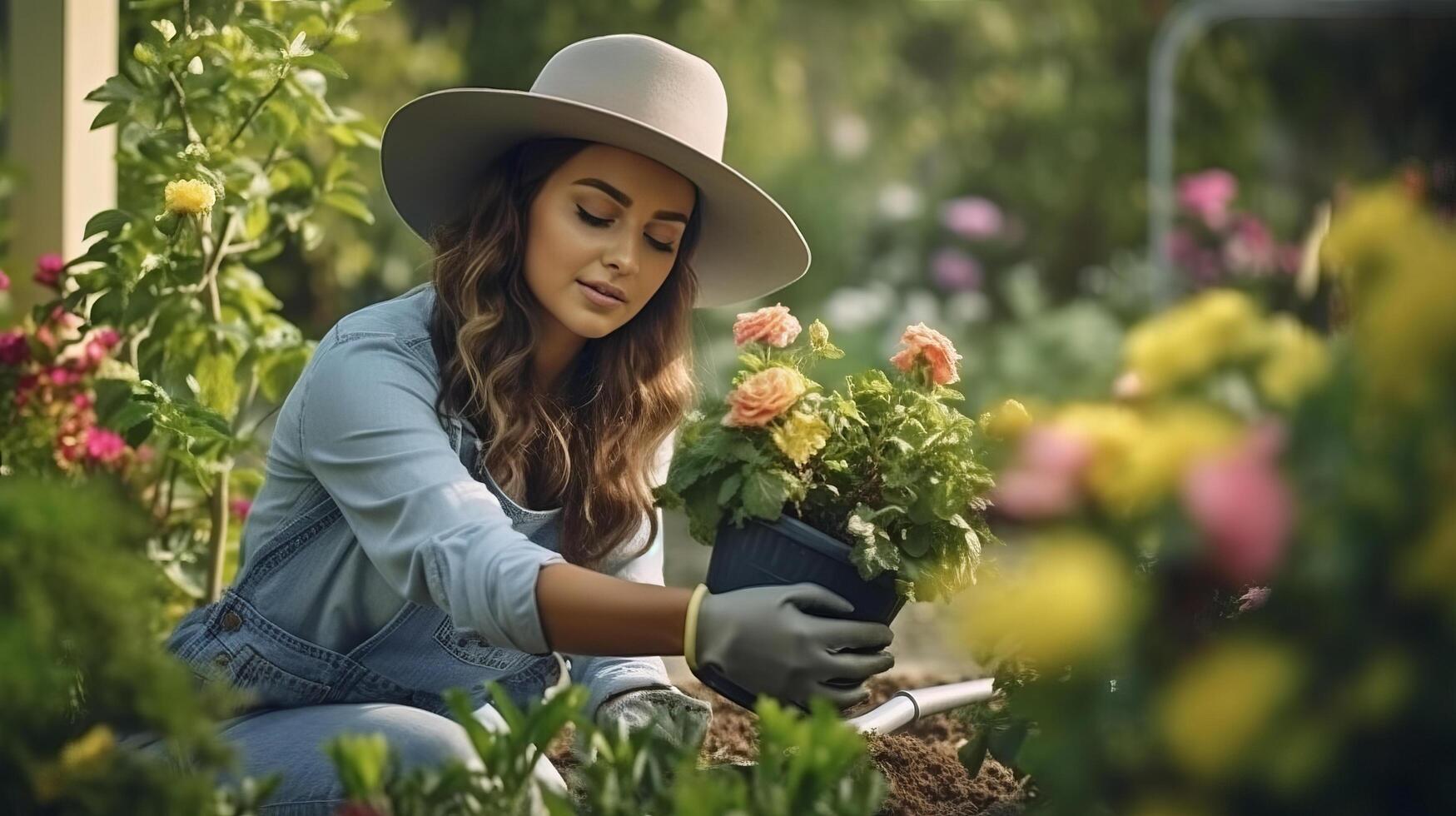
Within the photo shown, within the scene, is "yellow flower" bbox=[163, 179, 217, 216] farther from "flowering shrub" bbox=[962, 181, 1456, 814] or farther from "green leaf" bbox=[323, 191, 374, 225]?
"flowering shrub" bbox=[962, 181, 1456, 814]

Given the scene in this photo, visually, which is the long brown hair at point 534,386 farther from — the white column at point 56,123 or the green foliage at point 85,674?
the white column at point 56,123

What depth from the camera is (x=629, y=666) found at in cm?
213

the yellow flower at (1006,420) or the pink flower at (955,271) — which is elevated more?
the yellow flower at (1006,420)

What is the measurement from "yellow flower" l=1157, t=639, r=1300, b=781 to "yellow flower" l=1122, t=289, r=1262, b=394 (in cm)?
19

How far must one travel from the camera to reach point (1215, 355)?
1.08 m

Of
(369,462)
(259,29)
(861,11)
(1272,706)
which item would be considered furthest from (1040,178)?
(1272,706)

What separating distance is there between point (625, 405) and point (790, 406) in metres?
0.43

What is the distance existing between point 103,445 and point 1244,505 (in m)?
2.10

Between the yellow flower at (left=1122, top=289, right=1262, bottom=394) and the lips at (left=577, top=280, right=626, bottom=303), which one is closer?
the yellow flower at (left=1122, top=289, right=1262, bottom=394)

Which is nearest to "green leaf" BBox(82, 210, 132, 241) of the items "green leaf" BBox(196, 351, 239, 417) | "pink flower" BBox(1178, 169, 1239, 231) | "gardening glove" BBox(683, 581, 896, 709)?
"green leaf" BBox(196, 351, 239, 417)

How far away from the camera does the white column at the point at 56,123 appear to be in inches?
109

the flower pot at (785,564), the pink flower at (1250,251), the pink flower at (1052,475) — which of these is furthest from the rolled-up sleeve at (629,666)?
the pink flower at (1250,251)

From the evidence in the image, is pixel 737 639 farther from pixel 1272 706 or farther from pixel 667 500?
pixel 1272 706

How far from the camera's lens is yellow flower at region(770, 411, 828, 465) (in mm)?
1695
